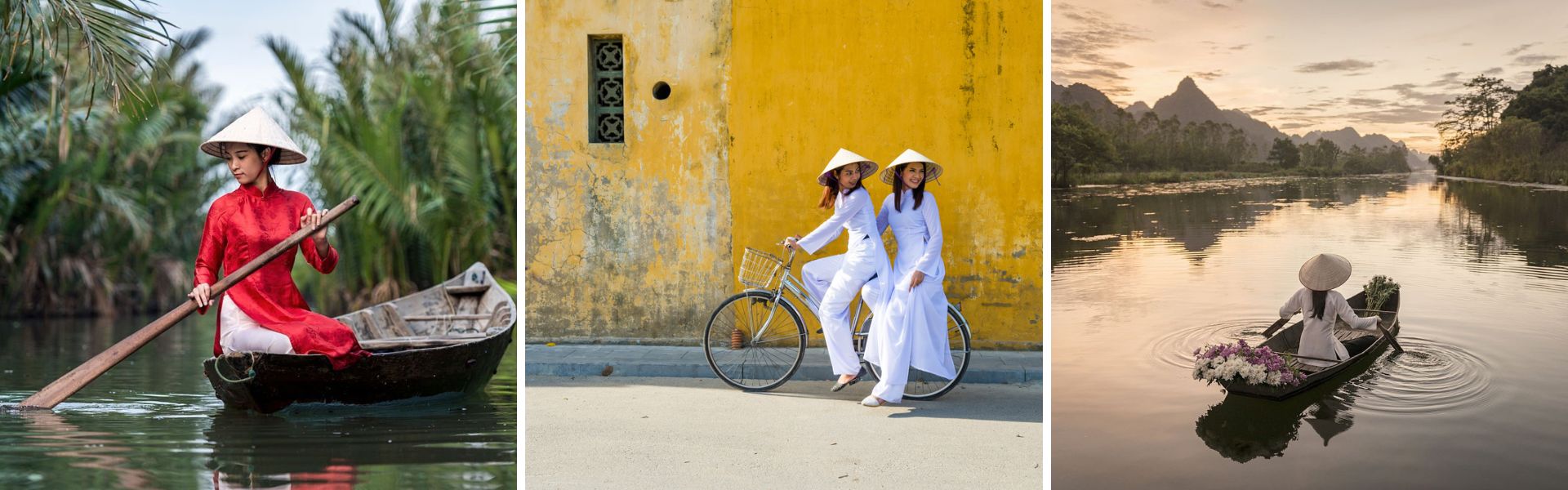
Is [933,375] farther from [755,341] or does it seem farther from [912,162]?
[912,162]

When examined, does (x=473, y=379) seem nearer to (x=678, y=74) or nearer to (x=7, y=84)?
(x=678, y=74)

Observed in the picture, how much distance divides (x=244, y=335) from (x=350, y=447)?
84 centimetres

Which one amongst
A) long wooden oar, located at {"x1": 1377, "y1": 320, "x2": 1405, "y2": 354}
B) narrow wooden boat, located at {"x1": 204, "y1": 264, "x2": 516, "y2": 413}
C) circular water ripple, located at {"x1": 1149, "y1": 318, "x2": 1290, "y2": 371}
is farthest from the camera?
circular water ripple, located at {"x1": 1149, "y1": 318, "x2": 1290, "y2": 371}

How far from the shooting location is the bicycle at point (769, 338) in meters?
6.42

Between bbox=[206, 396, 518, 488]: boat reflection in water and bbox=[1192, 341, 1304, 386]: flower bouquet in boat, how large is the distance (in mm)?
3328

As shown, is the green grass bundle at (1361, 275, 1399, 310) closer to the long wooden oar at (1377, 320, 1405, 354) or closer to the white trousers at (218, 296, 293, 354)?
the long wooden oar at (1377, 320, 1405, 354)

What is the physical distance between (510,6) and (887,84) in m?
2.36

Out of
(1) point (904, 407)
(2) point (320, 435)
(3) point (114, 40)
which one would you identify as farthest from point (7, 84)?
(1) point (904, 407)

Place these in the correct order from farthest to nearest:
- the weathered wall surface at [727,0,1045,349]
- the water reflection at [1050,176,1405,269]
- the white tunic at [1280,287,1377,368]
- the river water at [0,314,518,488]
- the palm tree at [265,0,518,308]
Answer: the palm tree at [265,0,518,308] < the weathered wall surface at [727,0,1045,349] < the water reflection at [1050,176,1405,269] < the white tunic at [1280,287,1377,368] < the river water at [0,314,518,488]

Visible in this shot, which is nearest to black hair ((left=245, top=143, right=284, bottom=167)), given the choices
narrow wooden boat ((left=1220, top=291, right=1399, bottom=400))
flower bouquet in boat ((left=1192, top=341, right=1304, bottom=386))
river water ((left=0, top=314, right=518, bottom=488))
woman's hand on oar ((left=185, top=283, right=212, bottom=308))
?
woman's hand on oar ((left=185, top=283, right=212, bottom=308))

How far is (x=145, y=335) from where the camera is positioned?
5328 millimetres

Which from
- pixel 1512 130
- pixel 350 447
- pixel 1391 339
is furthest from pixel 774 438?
pixel 1512 130

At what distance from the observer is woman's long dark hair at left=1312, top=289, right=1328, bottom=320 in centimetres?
630

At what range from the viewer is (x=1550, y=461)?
6.01 meters
